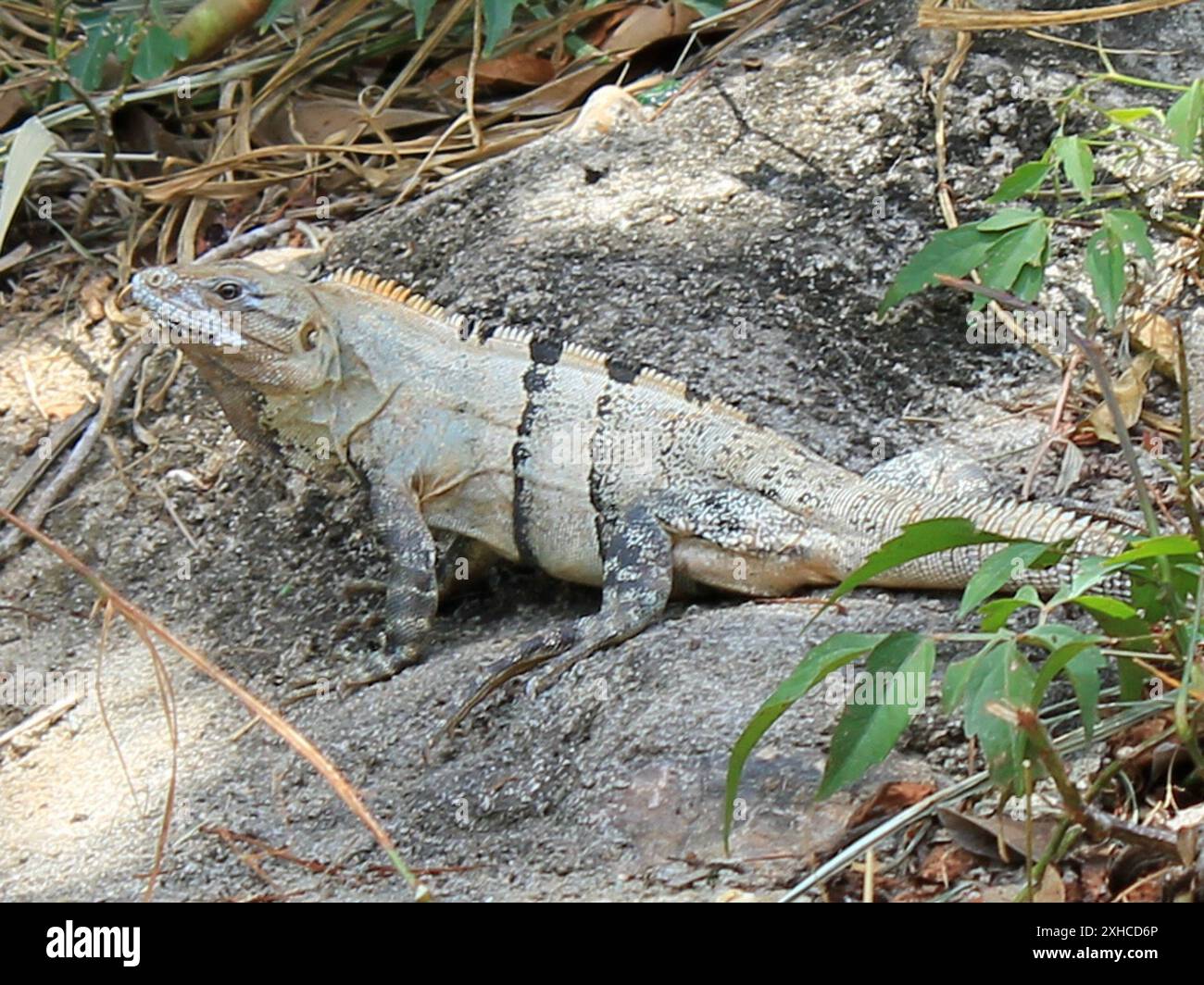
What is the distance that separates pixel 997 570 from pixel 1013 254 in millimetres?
1147

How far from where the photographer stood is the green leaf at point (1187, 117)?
3.51m

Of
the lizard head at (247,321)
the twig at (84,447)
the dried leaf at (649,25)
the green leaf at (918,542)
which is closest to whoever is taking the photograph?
the green leaf at (918,542)

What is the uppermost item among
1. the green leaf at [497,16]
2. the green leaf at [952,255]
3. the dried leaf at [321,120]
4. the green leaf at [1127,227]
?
the green leaf at [497,16]

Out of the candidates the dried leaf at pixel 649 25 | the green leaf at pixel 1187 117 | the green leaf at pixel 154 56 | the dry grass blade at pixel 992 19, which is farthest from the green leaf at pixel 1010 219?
the green leaf at pixel 154 56

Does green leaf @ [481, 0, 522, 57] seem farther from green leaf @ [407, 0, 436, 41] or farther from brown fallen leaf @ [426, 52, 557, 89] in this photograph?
brown fallen leaf @ [426, 52, 557, 89]

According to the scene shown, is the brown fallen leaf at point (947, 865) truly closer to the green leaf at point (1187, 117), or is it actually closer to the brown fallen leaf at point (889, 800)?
the brown fallen leaf at point (889, 800)

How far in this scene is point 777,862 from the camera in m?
3.08

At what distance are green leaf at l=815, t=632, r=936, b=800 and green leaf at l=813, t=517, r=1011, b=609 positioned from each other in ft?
0.40

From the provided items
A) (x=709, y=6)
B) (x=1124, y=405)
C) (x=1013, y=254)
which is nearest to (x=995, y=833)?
(x=1013, y=254)

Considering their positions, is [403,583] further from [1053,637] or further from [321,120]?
[321,120]

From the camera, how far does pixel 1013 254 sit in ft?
12.0

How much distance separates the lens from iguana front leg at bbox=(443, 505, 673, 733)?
4.14 metres

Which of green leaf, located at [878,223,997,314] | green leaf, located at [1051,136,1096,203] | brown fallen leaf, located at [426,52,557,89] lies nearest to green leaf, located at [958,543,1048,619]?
green leaf, located at [878,223,997,314]

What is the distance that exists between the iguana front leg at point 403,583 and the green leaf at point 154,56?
7.05 feet
